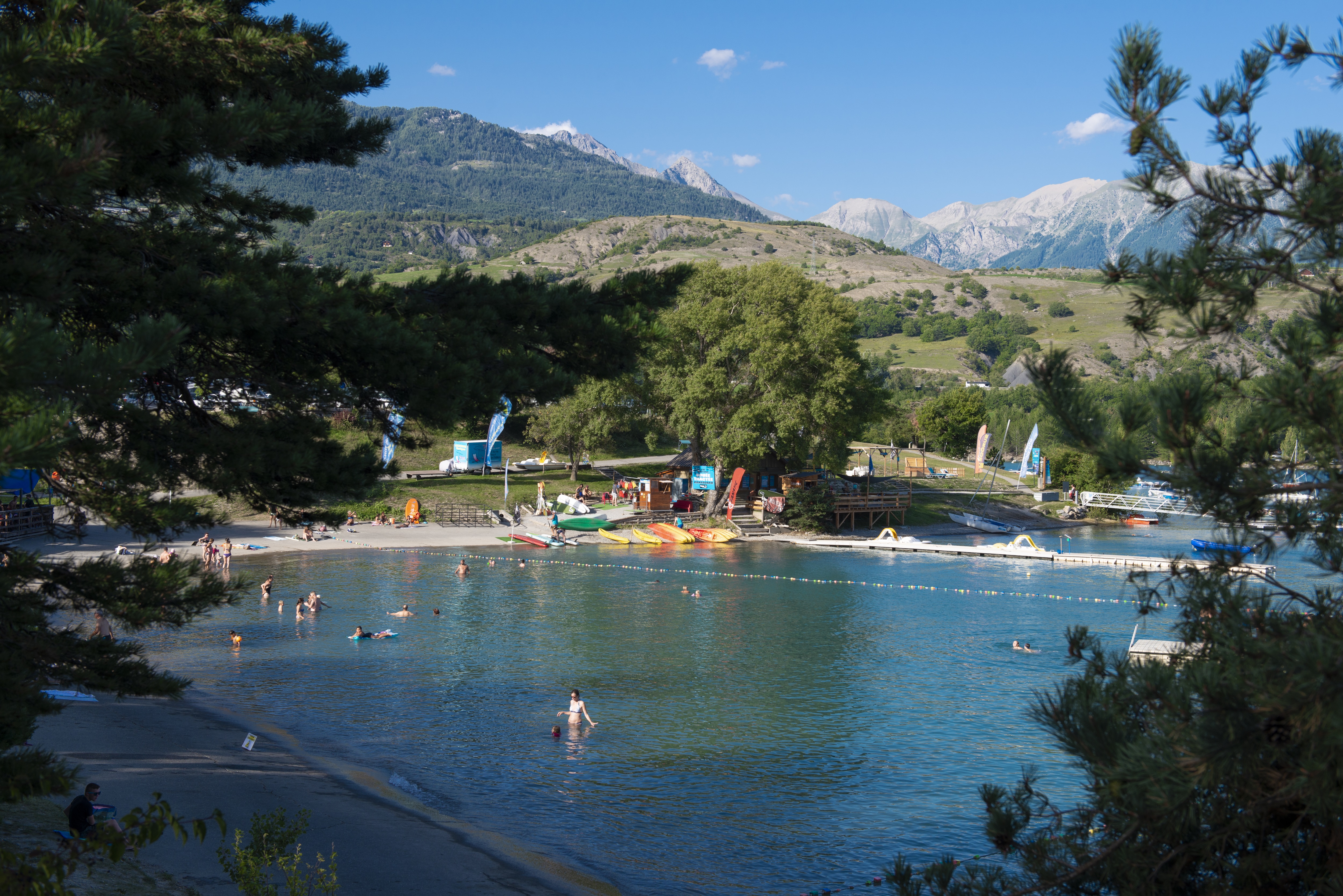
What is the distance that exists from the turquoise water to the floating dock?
19.1 feet

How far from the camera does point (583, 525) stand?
183 feet

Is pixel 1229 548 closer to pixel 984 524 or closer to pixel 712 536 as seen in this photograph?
pixel 712 536

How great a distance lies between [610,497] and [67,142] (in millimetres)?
56880

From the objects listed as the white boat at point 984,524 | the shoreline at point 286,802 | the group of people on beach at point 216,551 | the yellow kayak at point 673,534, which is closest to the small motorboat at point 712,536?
the yellow kayak at point 673,534

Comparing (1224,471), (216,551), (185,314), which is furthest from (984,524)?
(1224,471)

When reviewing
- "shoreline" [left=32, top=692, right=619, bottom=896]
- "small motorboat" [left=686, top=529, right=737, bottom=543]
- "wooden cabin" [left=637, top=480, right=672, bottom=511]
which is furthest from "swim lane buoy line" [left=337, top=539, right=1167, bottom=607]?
"shoreline" [left=32, top=692, right=619, bottom=896]

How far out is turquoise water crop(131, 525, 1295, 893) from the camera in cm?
1681

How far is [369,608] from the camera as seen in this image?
34344 millimetres

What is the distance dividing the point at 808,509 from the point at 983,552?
11358 mm

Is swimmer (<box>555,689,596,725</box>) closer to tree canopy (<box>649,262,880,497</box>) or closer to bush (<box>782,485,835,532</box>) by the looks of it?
tree canopy (<box>649,262,880,497</box>)

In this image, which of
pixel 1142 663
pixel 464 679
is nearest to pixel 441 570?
pixel 464 679

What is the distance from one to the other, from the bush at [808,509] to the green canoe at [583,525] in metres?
11.6

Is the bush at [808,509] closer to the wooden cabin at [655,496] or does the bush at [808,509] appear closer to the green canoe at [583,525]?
the wooden cabin at [655,496]

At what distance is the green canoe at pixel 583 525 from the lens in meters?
55.6
